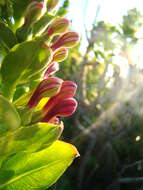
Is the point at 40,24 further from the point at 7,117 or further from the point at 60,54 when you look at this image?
the point at 7,117

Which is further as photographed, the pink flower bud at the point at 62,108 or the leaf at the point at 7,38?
the pink flower bud at the point at 62,108

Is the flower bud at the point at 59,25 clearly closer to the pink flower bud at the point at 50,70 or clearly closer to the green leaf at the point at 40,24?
the green leaf at the point at 40,24

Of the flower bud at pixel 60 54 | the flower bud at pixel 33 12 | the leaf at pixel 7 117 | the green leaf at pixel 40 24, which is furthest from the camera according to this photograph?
the flower bud at pixel 60 54

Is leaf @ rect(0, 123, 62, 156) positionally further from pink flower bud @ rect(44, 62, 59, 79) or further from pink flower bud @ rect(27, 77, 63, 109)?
pink flower bud @ rect(44, 62, 59, 79)

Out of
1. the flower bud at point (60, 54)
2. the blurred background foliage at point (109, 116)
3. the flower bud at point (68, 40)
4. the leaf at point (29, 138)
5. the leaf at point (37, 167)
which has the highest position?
the flower bud at point (68, 40)

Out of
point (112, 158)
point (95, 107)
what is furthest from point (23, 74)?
point (95, 107)

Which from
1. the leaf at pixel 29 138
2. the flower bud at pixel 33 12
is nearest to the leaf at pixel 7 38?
the flower bud at pixel 33 12
